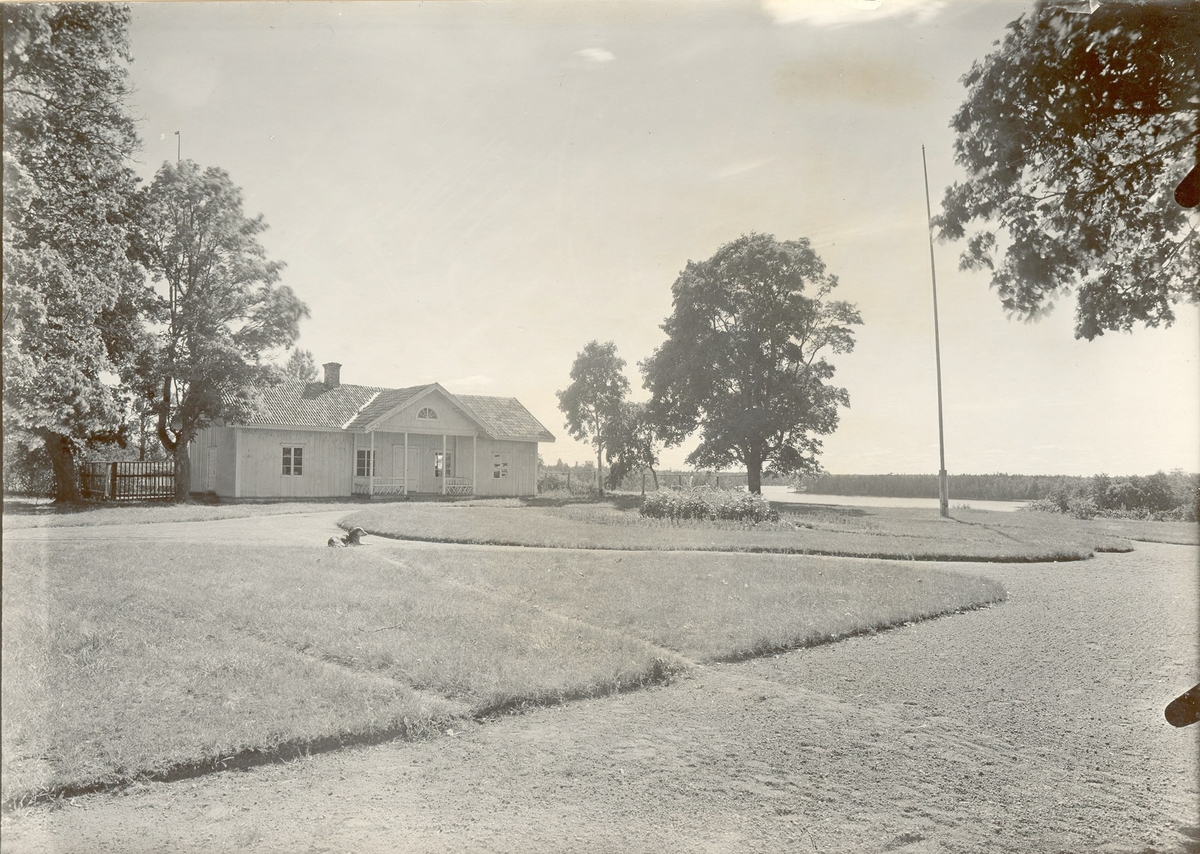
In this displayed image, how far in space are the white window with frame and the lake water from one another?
4.48 metres

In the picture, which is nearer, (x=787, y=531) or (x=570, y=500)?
(x=570, y=500)

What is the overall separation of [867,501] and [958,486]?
5.13 ft

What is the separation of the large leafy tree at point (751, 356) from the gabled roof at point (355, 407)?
1084 mm

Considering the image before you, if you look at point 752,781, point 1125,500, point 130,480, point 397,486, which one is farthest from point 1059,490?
point 130,480

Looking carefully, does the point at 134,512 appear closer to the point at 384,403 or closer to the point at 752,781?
the point at 384,403

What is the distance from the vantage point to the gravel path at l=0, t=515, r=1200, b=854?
9.05 feet

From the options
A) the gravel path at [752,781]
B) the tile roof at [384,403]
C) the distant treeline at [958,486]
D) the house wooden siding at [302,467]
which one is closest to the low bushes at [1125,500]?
the distant treeline at [958,486]

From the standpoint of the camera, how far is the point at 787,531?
998 centimetres

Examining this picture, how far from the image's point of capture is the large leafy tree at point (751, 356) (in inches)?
207

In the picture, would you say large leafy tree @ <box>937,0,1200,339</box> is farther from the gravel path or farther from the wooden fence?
the wooden fence

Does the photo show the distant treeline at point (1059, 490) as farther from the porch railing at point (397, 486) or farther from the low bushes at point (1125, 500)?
the porch railing at point (397, 486)

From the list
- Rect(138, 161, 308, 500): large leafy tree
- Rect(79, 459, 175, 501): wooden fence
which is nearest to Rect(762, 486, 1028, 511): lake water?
Rect(138, 161, 308, 500): large leafy tree

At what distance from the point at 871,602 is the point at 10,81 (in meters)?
6.94

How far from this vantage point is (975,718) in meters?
3.69
